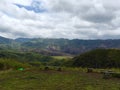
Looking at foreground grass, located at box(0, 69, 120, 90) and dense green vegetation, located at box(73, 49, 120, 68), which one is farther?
dense green vegetation, located at box(73, 49, 120, 68)

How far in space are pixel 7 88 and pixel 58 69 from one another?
14.3 m

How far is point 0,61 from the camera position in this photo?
37719mm

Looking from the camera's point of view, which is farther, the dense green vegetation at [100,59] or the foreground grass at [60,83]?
the dense green vegetation at [100,59]

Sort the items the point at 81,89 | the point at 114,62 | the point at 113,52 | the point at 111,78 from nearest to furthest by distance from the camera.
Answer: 1. the point at 81,89
2. the point at 111,78
3. the point at 114,62
4. the point at 113,52

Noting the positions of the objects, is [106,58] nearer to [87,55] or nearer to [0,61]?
[87,55]

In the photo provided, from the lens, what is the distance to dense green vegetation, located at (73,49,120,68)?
131375 mm

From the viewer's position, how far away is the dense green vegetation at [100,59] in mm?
131375

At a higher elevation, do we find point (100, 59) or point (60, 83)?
point (60, 83)

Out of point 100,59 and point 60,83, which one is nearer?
point 60,83

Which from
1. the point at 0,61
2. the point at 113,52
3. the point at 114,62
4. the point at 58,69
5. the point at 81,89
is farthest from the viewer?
the point at 113,52

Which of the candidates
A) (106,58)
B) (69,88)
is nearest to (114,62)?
(106,58)

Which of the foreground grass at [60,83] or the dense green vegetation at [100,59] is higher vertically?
the foreground grass at [60,83]

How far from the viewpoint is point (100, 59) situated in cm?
14450

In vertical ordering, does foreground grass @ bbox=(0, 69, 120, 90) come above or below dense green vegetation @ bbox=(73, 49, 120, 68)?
above
